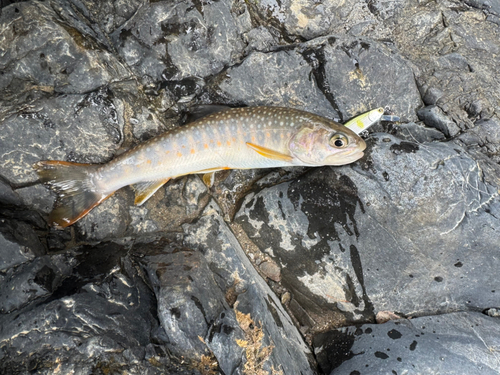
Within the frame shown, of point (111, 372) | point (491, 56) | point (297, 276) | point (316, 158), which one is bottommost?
point (297, 276)

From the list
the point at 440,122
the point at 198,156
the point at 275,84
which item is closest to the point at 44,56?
the point at 198,156

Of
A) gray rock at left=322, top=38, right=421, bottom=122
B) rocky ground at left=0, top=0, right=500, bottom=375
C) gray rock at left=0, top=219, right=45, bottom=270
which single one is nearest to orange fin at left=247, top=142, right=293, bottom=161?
rocky ground at left=0, top=0, right=500, bottom=375

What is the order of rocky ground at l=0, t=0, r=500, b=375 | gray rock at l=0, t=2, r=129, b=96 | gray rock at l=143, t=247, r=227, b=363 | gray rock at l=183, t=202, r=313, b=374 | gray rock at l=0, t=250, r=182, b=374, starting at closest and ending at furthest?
gray rock at l=0, t=250, r=182, b=374
gray rock at l=143, t=247, r=227, b=363
rocky ground at l=0, t=0, r=500, b=375
gray rock at l=183, t=202, r=313, b=374
gray rock at l=0, t=2, r=129, b=96

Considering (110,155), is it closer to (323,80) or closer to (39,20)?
(39,20)

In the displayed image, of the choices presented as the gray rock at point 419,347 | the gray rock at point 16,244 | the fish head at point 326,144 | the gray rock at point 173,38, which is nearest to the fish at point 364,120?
the fish head at point 326,144

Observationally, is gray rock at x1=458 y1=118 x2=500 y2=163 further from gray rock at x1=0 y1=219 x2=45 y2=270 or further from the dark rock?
the dark rock

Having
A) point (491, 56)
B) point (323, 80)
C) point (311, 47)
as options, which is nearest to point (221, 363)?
point (323, 80)

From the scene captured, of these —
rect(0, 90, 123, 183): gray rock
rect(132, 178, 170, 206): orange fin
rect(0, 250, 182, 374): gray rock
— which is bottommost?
rect(0, 250, 182, 374): gray rock
